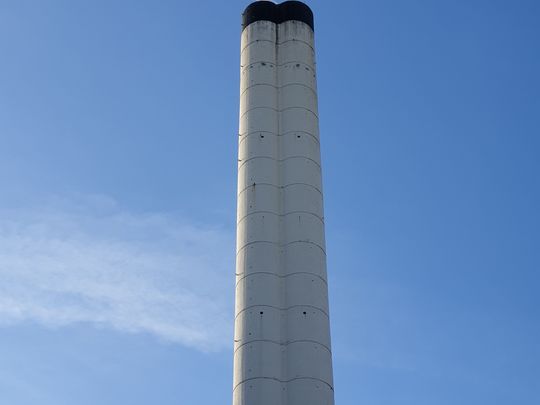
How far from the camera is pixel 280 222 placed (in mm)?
53031

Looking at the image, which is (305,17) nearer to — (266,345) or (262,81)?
(262,81)

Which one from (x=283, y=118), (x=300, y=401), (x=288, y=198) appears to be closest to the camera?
(x=300, y=401)

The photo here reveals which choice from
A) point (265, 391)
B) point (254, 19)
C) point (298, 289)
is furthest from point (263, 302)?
point (254, 19)

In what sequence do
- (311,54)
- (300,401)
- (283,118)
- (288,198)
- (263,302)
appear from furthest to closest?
(311,54) < (283,118) < (288,198) < (263,302) < (300,401)

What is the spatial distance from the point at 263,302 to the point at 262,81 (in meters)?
15.6

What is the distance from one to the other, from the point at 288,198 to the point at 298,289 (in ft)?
19.7

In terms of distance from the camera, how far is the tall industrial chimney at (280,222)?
4738cm

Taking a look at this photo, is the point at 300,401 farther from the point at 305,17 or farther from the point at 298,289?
the point at 305,17

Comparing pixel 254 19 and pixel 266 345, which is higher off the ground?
pixel 254 19

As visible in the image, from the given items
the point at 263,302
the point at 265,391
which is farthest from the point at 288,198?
the point at 265,391

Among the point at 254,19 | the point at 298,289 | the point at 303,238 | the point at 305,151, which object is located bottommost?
the point at 298,289

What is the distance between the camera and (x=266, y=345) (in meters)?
48.0

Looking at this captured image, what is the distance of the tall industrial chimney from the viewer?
4738 centimetres

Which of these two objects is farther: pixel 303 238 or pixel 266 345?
pixel 303 238
